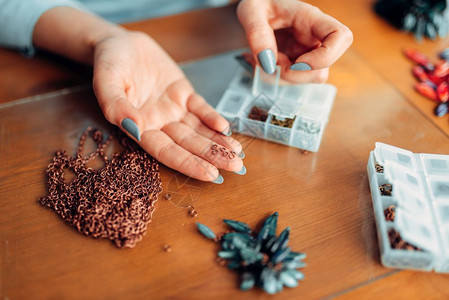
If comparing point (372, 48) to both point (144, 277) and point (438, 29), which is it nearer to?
point (438, 29)

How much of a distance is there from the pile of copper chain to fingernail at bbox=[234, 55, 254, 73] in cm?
42

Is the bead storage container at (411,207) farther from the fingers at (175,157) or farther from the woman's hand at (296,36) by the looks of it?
the fingers at (175,157)

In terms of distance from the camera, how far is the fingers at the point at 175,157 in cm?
87

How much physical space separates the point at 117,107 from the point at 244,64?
46cm

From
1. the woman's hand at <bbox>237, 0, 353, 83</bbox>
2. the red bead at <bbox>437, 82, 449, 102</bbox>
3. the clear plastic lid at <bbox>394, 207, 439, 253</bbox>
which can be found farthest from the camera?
the red bead at <bbox>437, 82, 449, 102</bbox>

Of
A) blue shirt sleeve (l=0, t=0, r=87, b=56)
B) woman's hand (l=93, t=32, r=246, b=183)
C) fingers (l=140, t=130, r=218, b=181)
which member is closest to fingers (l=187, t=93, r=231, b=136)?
woman's hand (l=93, t=32, r=246, b=183)

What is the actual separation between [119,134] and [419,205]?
735 mm

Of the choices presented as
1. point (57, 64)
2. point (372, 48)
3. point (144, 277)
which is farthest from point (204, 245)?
point (372, 48)

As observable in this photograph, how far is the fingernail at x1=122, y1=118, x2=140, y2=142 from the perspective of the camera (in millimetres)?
841

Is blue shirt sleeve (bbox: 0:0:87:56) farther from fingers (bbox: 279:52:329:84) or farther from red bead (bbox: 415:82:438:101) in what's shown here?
red bead (bbox: 415:82:438:101)

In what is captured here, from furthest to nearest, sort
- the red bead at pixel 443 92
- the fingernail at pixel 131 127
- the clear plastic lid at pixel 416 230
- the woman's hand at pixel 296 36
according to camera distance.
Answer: the red bead at pixel 443 92, the woman's hand at pixel 296 36, the fingernail at pixel 131 127, the clear plastic lid at pixel 416 230

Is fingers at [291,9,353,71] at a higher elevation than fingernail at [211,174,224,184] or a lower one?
higher

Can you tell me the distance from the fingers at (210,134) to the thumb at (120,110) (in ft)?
0.59

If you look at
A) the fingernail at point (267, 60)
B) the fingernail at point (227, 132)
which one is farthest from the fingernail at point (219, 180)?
the fingernail at point (267, 60)
